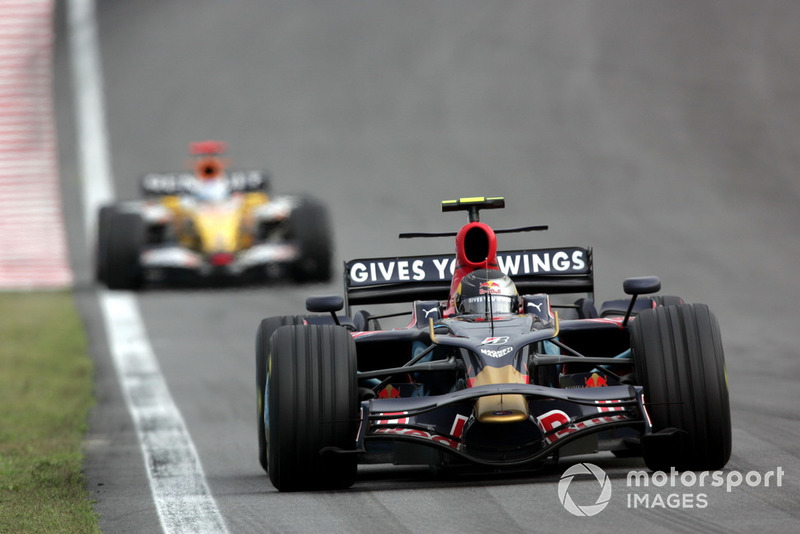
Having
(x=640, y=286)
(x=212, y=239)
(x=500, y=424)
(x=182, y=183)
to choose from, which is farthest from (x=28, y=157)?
(x=500, y=424)

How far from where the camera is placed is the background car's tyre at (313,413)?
30.9ft

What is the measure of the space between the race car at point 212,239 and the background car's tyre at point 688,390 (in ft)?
51.2

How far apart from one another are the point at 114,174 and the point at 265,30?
984 centimetres

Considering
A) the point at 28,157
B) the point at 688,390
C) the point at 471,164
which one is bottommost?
the point at 471,164

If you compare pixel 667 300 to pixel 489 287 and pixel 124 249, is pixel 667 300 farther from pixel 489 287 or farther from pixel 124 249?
pixel 124 249

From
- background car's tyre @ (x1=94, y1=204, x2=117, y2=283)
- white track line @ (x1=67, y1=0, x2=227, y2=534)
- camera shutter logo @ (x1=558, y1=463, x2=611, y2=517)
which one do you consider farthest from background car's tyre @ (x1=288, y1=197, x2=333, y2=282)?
camera shutter logo @ (x1=558, y1=463, x2=611, y2=517)

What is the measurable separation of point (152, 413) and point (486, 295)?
555cm

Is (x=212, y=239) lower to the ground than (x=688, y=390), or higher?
lower

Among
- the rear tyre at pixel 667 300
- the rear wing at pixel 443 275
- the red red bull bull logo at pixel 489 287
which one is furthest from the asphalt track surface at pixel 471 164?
the rear wing at pixel 443 275

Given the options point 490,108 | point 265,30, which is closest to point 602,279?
point 490,108

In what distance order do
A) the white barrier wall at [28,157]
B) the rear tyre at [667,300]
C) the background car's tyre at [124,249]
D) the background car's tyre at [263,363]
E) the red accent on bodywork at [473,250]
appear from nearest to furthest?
the background car's tyre at [263,363]
the red accent on bodywork at [473,250]
the rear tyre at [667,300]
the background car's tyre at [124,249]
the white barrier wall at [28,157]

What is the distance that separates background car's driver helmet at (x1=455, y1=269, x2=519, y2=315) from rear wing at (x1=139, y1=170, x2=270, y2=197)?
53.6ft

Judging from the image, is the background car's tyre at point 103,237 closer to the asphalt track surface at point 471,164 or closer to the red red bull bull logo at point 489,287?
the asphalt track surface at point 471,164

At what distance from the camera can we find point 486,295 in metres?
10.5
